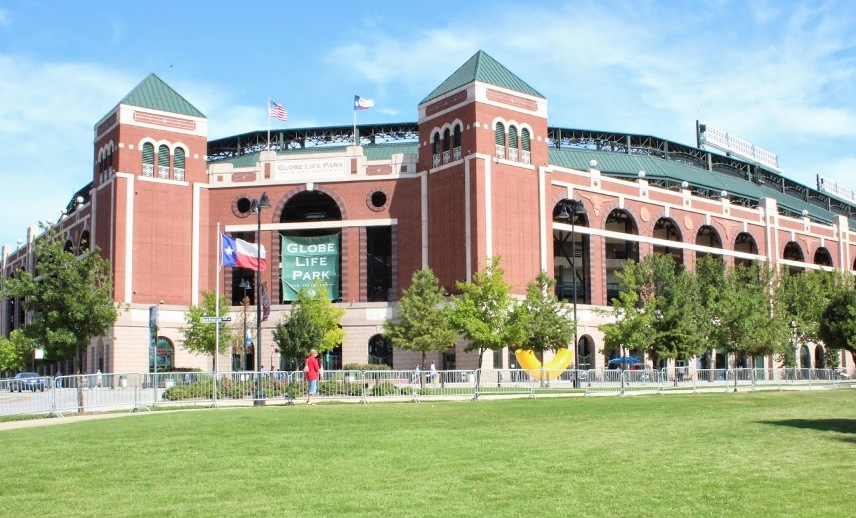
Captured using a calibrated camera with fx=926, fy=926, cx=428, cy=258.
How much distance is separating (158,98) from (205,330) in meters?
18.6

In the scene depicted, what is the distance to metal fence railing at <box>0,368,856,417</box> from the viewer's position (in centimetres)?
2989

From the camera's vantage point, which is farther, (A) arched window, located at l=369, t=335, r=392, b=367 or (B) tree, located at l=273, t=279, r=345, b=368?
(A) arched window, located at l=369, t=335, r=392, b=367

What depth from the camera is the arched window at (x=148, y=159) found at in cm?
6544

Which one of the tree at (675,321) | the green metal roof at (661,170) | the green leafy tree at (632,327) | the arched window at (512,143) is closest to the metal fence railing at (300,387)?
the tree at (675,321)

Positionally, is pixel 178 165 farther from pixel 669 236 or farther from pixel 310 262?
pixel 669 236

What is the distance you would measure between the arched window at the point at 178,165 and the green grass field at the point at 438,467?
1814 inches

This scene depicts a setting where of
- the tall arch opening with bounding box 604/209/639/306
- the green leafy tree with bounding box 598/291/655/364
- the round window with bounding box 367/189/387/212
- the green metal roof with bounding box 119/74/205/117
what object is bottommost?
the green leafy tree with bounding box 598/291/655/364

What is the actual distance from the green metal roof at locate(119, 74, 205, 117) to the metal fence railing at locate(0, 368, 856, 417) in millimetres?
31084

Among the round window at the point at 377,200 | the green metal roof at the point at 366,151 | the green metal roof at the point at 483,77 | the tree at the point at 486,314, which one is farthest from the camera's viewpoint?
the green metal roof at the point at 366,151

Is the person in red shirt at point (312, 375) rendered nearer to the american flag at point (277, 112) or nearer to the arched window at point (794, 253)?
the american flag at point (277, 112)

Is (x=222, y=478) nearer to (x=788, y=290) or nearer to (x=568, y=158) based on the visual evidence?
(x=788, y=290)

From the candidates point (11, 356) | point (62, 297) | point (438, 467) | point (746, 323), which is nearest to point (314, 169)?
point (746, 323)

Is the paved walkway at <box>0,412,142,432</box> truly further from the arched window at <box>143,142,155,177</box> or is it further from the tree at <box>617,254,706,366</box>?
the arched window at <box>143,142,155,177</box>

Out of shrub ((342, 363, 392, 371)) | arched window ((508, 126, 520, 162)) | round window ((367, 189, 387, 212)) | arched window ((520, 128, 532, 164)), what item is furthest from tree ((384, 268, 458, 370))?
arched window ((520, 128, 532, 164))
